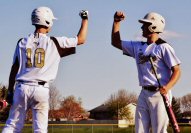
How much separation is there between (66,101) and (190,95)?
47340mm

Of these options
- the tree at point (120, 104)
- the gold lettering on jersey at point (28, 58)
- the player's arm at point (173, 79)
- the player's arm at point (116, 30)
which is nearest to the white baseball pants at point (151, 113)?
the player's arm at point (173, 79)

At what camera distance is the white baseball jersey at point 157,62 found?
23.6ft

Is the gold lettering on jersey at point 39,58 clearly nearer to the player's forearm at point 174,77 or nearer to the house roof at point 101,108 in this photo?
the player's forearm at point 174,77

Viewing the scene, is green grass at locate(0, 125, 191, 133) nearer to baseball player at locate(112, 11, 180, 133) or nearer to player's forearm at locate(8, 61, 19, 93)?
baseball player at locate(112, 11, 180, 133)

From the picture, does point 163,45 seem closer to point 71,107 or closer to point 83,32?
point 83,32

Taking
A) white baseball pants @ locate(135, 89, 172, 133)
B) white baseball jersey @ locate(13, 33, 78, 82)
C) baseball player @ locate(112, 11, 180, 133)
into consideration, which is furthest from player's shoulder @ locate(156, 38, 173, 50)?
white baseball jersey @ locate(13, 33, 78, 82)

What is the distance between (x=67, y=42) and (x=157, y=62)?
1426 mm

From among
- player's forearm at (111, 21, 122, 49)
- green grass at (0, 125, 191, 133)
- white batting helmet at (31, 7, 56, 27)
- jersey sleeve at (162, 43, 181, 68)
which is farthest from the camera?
green grass at (0, 125, 191, 133)

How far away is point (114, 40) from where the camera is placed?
8.06 metres

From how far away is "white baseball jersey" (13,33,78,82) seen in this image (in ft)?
22.1

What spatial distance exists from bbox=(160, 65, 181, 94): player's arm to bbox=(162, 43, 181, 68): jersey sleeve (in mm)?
64

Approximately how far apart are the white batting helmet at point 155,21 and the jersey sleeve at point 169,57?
1.13 feet

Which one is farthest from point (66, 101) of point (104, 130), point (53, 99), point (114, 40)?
point (114, 40)

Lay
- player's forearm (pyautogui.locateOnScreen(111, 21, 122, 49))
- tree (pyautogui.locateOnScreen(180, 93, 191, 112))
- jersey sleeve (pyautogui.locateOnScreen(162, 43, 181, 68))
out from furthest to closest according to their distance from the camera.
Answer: tree (pyautogui.locateOnScreen(180, 93, 191, 112)) → player's forearm (pyautogui.locateOnScreen(111, 21, 122, 49)) → jersey sleeve (pyautogui.locateOnScreen(162, 43, 181, 68))
